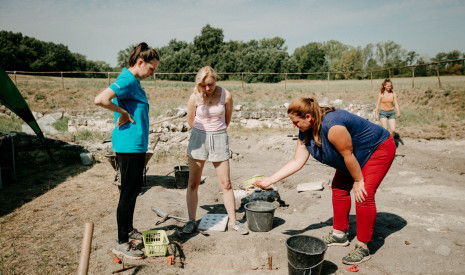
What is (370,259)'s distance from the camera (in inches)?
127

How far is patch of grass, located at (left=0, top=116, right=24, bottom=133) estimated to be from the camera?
488 inches

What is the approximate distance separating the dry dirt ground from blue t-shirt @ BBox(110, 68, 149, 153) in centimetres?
125

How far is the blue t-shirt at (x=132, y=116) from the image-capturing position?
288 cm

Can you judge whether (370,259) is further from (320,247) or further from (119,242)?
(119,242)

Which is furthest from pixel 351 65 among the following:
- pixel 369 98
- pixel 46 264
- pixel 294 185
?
pixel 46 264

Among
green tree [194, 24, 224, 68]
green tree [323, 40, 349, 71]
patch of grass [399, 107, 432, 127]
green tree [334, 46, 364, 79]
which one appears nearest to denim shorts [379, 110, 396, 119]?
patch of grass [399, 107, 432, 127]

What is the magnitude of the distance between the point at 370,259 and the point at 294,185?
2.99 metres

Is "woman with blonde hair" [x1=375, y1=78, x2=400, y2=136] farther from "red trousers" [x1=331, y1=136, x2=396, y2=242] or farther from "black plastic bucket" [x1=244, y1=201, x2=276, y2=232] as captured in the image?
"black plastic bucket" [x1=244, y1=201, x2=276, y2=232]

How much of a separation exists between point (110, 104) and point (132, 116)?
266 millimetres

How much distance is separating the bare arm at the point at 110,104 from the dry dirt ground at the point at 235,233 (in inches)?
59.3

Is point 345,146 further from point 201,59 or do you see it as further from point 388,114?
point 201,59

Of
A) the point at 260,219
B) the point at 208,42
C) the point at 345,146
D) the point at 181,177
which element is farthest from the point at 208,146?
the point at 208,42

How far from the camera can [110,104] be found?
9.02 feet

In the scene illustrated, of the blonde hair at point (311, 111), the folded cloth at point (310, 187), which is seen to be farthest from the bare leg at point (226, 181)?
the folded cloth at point (310, 187)
